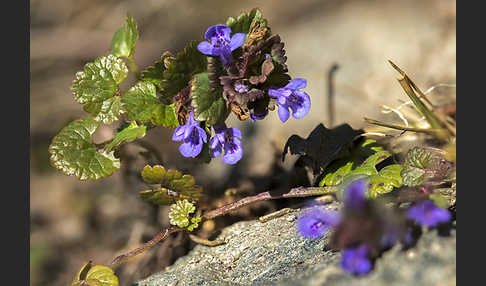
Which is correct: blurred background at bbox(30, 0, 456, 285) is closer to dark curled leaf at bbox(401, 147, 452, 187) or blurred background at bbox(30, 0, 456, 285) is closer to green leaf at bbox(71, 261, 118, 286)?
green leaf at bbox(71, 261, 118, 286)

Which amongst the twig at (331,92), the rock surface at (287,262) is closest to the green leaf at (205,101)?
the rock surface at (287,262)

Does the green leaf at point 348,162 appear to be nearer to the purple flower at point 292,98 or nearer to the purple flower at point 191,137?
the purple flower at point 292,98

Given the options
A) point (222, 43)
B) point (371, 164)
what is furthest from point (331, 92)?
point (222, 43)

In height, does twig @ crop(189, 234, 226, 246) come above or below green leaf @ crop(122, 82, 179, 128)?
below

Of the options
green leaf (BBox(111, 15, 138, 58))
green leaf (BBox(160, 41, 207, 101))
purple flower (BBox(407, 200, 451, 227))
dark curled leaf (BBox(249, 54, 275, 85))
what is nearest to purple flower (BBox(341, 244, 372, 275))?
purple flower (BBox(407, 200, 451, 227))

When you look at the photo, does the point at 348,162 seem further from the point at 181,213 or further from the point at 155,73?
the point at 155,73

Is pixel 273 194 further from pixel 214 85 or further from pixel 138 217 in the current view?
pixel 138 217
